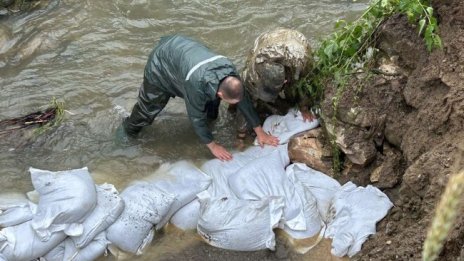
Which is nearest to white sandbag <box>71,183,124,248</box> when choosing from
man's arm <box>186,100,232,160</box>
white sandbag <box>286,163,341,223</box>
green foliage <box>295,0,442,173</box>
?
man's arm <box>186,100,232,160</box>

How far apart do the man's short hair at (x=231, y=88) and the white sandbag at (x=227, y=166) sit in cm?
65

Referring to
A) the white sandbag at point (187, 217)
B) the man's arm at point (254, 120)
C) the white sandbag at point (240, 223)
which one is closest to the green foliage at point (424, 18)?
the man's arm at point (254, 120)

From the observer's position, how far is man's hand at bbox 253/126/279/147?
3775mm

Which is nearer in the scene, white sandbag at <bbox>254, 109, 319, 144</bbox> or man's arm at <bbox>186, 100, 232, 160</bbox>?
man's arm at <bbox>186, 100, 232, 160</bbox>

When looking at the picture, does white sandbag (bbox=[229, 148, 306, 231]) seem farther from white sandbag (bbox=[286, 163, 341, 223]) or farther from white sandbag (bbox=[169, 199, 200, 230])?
white sandbag (bbox=[169, 199, 200, 230])

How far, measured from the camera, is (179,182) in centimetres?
359

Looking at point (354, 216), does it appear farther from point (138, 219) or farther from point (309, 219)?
point (138, 219)

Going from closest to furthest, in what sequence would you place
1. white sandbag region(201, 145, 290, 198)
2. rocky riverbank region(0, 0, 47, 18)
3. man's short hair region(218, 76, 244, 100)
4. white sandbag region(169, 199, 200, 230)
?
man's short hair region(218, 76, 244, 100) < white sandbag region(169, 199, 200, 230) < white sandbag region(201, 145, 290, 198) < rocky riverbank region(0, 0, 47, 18)

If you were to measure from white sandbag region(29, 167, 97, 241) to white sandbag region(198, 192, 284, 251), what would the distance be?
0.76m

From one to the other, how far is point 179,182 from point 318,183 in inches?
38.7

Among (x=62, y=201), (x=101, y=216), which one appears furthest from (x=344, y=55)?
(x=62, y=201)

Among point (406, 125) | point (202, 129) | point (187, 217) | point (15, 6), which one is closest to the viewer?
point (406, 125)

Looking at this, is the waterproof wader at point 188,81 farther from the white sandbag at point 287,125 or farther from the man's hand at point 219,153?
the white sandbag at point 287,125

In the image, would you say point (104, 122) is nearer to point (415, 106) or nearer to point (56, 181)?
point (56, 181)
